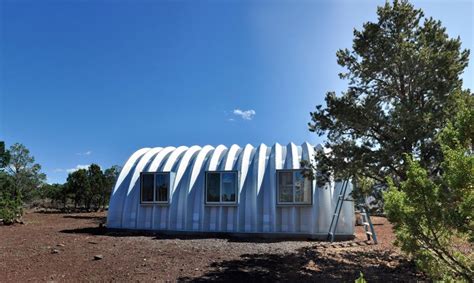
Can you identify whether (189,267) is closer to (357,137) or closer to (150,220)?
(357,137)

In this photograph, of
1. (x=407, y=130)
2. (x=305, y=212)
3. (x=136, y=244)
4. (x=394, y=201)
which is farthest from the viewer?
(x=305, y=212)

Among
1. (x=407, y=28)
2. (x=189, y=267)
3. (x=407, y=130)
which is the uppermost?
(x=407, y=28)

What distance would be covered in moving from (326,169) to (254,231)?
16.6ft

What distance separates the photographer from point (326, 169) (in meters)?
9.57

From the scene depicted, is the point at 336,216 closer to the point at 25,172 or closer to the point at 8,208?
the point at 8,208

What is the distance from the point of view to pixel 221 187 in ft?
46.8

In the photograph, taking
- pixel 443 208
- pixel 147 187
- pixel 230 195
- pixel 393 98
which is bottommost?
pixel 443 208

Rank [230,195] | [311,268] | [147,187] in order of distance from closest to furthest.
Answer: [311,268] < [230,195] < [147,187]

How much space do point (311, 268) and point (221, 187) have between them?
6723 millimetres

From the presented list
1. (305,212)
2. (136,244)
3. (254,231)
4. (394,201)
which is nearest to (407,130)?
(394,201)

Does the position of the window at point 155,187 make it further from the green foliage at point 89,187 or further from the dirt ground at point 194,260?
the green foliage at point 89,187

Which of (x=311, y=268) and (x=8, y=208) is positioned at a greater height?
(x=8, y=208)

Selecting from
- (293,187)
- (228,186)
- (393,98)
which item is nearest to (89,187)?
(228,186)

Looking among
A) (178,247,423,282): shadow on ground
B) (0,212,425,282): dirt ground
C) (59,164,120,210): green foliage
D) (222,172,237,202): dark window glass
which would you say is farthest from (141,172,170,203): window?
(59,164,120,210): green foliage
